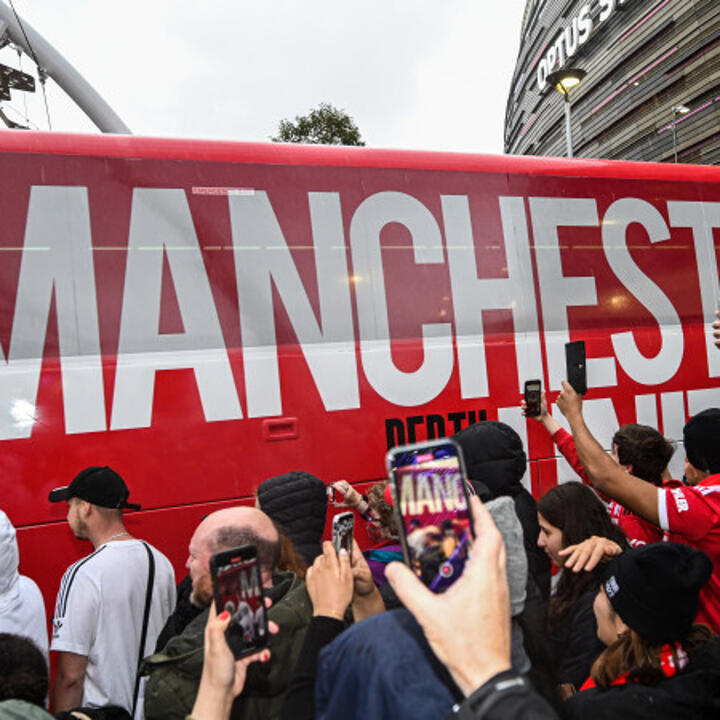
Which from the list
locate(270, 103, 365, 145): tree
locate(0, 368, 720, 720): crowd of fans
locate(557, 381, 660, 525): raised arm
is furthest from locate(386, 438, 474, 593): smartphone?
locate(270, 103, 365, 145): tree

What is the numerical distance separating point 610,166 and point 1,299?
4.54 meters

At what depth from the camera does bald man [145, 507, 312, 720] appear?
162 cm

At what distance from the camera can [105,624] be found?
8.33 feet

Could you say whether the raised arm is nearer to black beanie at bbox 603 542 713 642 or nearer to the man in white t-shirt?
black beanie at bbox 603 542 713 642

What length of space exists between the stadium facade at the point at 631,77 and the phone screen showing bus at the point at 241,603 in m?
27.4

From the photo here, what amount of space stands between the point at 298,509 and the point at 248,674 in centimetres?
106

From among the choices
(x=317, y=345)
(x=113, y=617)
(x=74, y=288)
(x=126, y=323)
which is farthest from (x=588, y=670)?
(x=74, y=288)

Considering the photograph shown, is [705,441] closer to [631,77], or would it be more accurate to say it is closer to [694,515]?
[694,515]

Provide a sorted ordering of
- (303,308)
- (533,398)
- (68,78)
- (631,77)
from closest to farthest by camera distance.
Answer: (533,398), (303,308), (68,78), (631,77)

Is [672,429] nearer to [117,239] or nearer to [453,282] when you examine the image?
[453,282]

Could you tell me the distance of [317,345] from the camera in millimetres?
4133

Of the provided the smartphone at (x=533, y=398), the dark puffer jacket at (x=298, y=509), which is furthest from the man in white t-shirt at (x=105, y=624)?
the smartphone at (x=533, y=398)

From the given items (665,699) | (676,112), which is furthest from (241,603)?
(676,112)

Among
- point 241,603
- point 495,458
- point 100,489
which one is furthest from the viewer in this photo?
point 100,489
